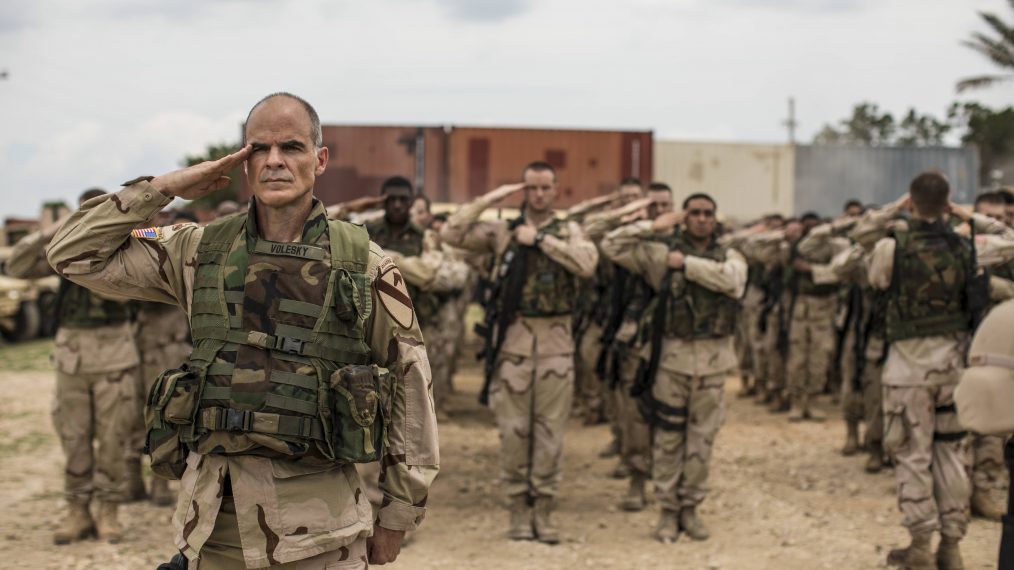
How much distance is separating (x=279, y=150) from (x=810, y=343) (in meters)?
9.51

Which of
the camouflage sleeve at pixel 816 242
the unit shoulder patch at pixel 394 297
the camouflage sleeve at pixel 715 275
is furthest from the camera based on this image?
the camouflage sleeve at pixel 816 242

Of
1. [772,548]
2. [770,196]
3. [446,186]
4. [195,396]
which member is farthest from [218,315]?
[770,196]

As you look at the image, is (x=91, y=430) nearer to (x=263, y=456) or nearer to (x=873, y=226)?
(x=263, y=456)

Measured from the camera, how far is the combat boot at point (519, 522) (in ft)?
23.1

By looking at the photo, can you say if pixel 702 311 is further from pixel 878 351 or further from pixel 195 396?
pixel 195 396

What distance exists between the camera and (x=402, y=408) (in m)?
3.07

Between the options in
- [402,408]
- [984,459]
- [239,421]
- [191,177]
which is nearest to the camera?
[239,421]

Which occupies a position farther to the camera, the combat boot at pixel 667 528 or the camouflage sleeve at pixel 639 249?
the camouflage sleeve at pixel 639 249

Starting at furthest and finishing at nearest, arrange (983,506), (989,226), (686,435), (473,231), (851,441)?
(851,441)
(983,506)
(473,231)
(686,435)
(989,226)

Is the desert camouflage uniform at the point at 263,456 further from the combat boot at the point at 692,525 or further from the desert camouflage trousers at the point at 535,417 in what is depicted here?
the combat boot at the point at 692,525

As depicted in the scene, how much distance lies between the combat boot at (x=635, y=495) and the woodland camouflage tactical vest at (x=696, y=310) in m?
1.52

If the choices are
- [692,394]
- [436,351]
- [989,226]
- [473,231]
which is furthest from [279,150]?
[436,351]

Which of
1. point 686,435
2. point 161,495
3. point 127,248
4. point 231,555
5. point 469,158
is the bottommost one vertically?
point 161,495

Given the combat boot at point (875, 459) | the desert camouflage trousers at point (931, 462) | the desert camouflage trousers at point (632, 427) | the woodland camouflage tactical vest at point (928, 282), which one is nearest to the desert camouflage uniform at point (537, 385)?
the desert camouflage trousers at point (632, 427)
